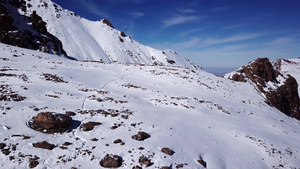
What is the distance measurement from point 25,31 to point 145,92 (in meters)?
52.3

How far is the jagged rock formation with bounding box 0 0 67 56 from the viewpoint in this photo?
153ft

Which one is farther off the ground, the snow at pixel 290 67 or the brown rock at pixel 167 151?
the snow at pixel 290 67

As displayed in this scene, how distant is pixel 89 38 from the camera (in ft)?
324

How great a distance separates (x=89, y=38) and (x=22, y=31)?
47.8 metres

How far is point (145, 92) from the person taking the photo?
26672mm

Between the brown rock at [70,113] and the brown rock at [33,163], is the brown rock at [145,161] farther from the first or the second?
the brown rock at [70,113]

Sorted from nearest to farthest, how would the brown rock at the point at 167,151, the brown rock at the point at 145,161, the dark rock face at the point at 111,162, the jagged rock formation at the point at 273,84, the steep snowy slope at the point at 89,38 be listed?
the dark rock face at the point at 111,162 < the brown rock at the point at 145,161 < the brown rock at the point at 167,151 < the jagged rock formation at the point at 273,84 < the steep snowy slope at the point at 89,38

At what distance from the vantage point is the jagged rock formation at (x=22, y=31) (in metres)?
46.8

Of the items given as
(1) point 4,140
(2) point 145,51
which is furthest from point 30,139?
(2) point 145,51

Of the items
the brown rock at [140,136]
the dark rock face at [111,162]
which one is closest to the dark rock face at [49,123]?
the dark rock face at [111,162]

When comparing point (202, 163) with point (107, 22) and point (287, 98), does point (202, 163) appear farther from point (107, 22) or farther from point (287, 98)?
point (107, 22)

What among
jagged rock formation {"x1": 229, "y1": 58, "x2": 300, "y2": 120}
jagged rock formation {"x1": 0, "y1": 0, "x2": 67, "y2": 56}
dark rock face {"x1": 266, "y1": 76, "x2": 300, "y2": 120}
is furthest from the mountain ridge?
jagged rock formation {"x1": 0, "y1": 0, "x2": 67, "y2": 56}

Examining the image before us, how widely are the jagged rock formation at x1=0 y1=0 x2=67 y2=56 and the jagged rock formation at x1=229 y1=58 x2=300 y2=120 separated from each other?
64.2 metres

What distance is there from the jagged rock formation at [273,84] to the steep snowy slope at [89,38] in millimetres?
68594
